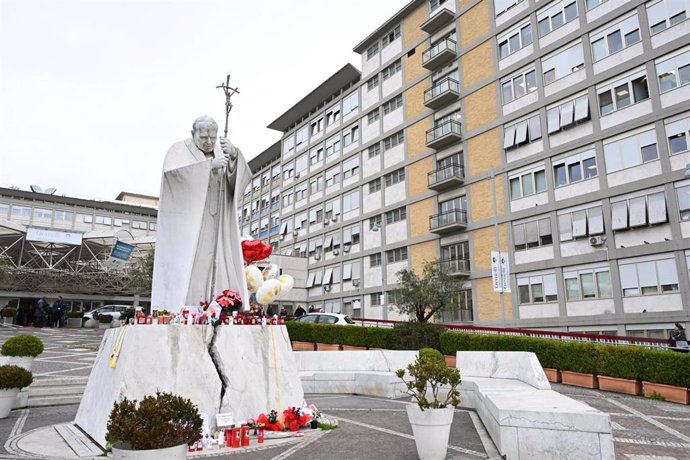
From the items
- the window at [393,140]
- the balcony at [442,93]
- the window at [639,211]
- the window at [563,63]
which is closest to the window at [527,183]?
the window at [639,211]

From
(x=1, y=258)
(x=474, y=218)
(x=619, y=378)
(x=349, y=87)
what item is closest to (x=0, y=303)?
(x=1, y=258)

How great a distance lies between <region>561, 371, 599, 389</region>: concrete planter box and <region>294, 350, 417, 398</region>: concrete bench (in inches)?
197

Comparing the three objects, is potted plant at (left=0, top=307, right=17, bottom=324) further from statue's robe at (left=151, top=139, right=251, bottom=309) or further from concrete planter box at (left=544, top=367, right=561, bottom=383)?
concrete planter box at (left=544, top=367, right=561, bottom=383)

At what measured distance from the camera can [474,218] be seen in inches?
1134

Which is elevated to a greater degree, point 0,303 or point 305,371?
point 0,303

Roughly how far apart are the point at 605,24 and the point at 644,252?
36.4 ft

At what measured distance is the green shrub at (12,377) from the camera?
330 inches

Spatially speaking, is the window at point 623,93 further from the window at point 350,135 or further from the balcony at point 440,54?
the window at point 350,135

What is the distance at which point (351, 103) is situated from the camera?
41906 mm

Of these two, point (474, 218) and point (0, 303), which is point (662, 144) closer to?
point (474, 218)

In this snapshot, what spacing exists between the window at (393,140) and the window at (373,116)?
250cm

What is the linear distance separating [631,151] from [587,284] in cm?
634

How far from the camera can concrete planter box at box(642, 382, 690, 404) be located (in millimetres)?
11453

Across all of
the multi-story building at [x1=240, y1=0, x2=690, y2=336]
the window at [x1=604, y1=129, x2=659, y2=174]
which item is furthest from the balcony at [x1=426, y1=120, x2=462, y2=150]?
the window at [x1=604, y1=129, x2=659, y2=174]
